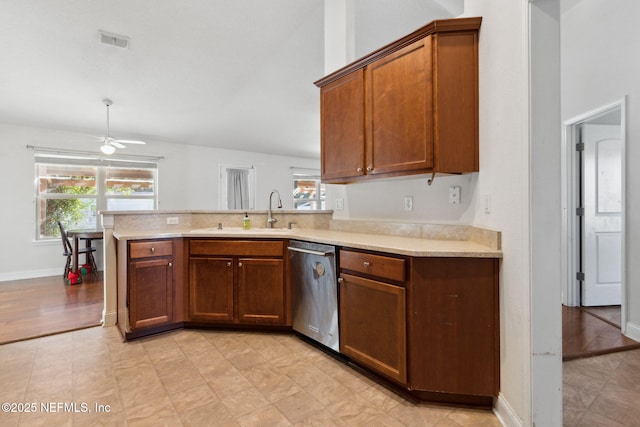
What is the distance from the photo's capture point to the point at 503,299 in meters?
1.55

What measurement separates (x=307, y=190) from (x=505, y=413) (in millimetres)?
7223

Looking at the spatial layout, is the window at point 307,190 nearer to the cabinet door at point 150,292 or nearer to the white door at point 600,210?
the white door at point 600,210

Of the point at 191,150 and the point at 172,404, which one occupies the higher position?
the point at 191,150

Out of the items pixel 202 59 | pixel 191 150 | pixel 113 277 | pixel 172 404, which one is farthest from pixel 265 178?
pixel 172 404

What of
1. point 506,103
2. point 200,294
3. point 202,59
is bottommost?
point 200,294

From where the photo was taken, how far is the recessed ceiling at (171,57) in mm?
2594

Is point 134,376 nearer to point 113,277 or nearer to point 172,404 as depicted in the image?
point 172,404

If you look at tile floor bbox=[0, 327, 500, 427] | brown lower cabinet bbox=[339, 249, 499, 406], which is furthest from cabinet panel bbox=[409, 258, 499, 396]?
tile floor bbox=[0, 327, 500, 427]

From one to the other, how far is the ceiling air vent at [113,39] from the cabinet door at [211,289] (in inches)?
81.6

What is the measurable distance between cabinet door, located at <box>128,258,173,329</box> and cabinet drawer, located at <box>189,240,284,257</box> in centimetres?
27

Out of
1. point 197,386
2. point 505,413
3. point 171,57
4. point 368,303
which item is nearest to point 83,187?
point 171,57

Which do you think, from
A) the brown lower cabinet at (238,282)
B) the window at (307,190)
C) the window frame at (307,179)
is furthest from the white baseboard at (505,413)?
the window frame at (307,179)

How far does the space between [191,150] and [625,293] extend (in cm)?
676

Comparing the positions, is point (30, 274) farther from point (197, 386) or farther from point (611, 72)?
point (611, 72)
